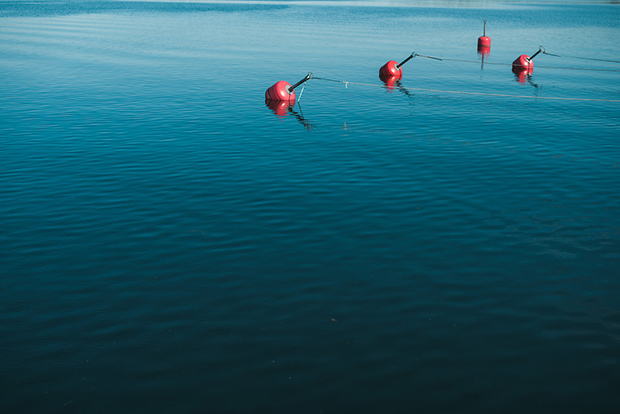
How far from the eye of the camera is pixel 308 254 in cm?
1383

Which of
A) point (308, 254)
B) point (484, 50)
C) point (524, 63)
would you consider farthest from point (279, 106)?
point (484, 50)

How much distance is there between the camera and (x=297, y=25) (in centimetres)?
8438

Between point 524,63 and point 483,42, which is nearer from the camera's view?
point 524,63

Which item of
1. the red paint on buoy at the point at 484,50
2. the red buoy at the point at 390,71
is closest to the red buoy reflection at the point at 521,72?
the red buoy at the point at 390,71

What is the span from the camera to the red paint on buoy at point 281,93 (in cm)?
3222

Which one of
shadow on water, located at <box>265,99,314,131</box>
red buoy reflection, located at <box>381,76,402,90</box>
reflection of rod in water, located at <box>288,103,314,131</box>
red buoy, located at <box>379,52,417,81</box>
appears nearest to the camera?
reflection of rod in water, located at <box>288,103,314,131</box>

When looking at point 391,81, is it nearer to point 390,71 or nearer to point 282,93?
point 390,71

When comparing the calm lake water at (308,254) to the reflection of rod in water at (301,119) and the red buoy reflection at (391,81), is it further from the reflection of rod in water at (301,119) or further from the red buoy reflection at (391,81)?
the red buoy reflection at (391,81)

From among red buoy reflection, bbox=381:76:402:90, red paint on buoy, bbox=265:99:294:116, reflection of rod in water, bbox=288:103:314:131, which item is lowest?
reflection of rod in water, bbox=288:103:314:131

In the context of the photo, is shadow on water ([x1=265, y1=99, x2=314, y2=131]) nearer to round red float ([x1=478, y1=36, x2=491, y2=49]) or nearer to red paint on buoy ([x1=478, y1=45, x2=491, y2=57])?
red paint on buoy ([x1=478, y1=45, x2=491, y2=57])

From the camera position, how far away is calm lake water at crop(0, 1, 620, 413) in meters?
9.34

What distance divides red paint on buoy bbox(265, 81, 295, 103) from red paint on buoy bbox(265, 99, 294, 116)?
181 mm

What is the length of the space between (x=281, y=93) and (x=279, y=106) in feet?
2.93

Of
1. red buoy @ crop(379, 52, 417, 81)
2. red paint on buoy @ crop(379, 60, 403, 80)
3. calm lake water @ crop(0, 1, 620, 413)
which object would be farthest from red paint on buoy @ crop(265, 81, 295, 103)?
red paint on buoy @ crop(379, 60, 403, 80)
